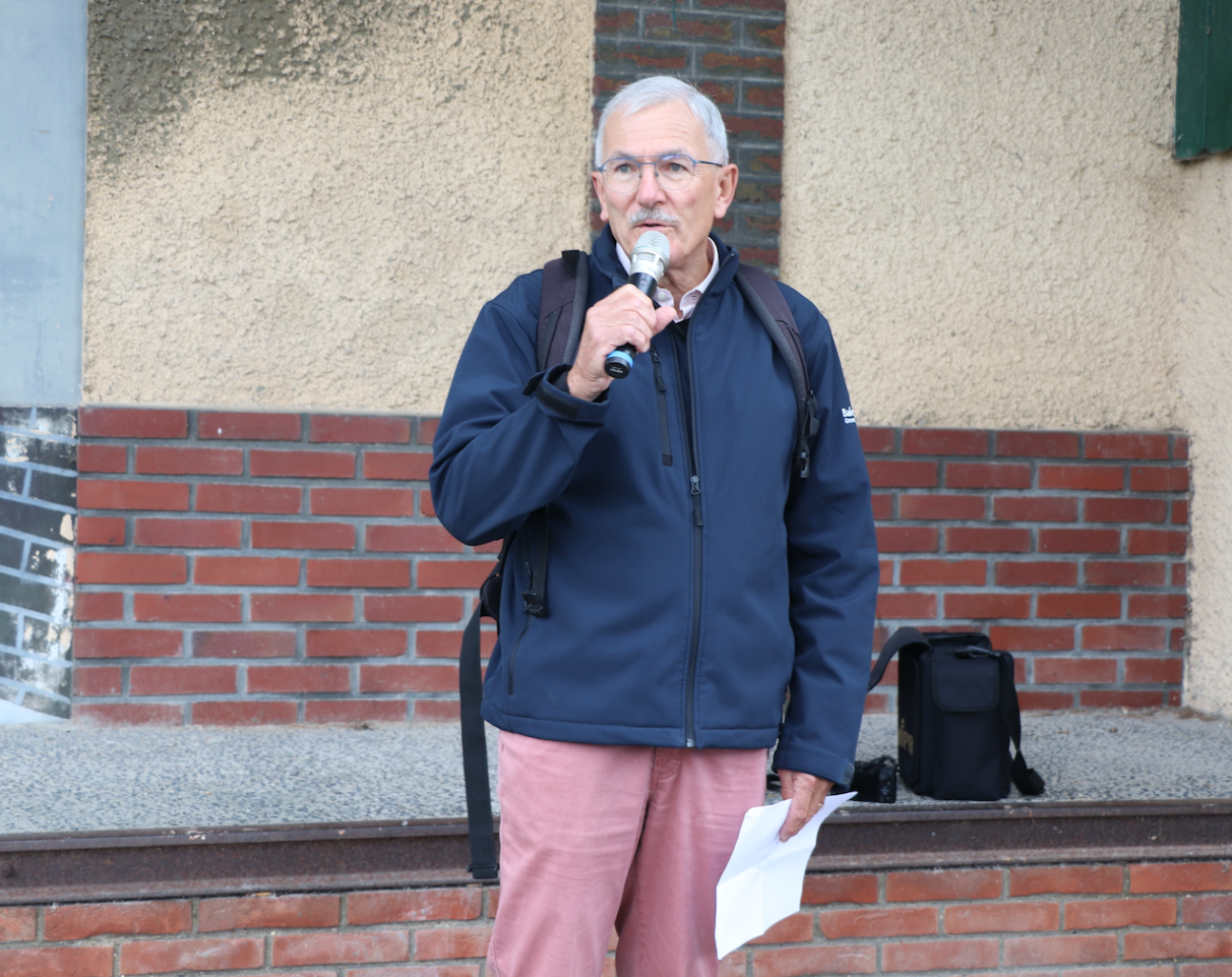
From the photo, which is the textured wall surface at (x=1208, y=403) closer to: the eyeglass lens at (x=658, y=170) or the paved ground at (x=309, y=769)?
the paved ground at (x=309, y=769)

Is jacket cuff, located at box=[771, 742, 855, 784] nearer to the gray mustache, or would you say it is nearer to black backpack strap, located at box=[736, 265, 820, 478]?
black backpack strap, located at box=[736, 265, 820, 478]

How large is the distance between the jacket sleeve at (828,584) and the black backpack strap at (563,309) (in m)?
0.38

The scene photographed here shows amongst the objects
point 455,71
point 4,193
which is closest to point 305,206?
point 455,71

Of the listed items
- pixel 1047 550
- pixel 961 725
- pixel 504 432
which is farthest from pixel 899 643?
pixel 504 432

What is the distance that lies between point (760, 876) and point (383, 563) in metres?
2.06

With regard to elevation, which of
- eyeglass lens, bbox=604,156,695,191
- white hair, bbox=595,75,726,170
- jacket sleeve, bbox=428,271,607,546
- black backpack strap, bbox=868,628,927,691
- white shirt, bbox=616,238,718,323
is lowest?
black backpack strap, bbox=868,628,927,691

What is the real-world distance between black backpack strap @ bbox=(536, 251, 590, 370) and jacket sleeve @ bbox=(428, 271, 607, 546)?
0.03 metres

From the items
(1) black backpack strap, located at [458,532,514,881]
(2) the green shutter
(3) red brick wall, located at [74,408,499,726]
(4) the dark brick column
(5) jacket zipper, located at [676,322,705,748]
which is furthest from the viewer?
(2) the green shutter

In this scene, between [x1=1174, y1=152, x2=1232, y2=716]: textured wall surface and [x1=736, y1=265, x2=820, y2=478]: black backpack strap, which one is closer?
[x1=736, y1=265, x2=820, y2=478]: black backpack strap

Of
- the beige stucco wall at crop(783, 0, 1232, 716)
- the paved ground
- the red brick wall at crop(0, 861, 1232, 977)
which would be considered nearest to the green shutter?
the beige stucco wall at crop(783, 0, 1232, 716)

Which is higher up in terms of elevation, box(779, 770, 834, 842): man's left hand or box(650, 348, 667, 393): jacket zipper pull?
box(650, 348, 667, 393): jacket zipper pull

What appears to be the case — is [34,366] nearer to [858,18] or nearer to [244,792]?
[244,792]

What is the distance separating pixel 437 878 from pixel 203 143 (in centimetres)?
228

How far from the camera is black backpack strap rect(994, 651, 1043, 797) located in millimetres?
3104
